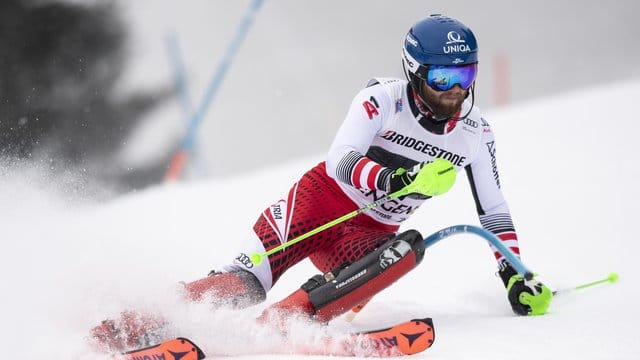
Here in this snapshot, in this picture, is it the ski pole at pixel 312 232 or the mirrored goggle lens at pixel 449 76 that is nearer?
the ski pole at pixel 312 232

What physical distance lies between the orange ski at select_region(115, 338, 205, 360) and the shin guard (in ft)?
1.84

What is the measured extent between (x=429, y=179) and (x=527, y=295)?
0.95m

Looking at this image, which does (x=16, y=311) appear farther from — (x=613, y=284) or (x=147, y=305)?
(x=613, y=284)

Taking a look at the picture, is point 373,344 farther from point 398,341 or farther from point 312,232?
point 312,232

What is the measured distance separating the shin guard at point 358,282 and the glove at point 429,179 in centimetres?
19

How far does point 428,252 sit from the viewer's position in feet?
18.9

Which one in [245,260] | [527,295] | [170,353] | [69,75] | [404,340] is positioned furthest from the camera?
[69,75]

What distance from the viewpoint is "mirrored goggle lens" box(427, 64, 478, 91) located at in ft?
10.9

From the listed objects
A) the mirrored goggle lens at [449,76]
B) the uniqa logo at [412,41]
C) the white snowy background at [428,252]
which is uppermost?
the uniqa logo at [412,41]

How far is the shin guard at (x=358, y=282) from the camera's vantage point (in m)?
2.99

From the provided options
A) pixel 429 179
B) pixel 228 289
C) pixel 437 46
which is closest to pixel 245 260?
pixel 228 289

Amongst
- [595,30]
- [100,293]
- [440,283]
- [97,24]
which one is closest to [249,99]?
[97,24]

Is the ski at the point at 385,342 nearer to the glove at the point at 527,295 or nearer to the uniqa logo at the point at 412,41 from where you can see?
the glove at the point at 527,295

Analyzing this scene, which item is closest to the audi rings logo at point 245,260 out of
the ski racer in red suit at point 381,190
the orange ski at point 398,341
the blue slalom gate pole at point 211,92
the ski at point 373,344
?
the ski racer in red suit at point 381,190
